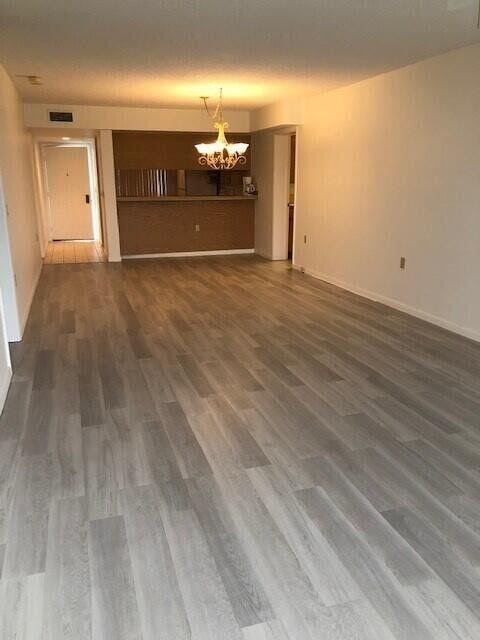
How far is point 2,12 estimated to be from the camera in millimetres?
3180

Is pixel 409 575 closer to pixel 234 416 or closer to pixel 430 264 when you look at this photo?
pixel 234 416

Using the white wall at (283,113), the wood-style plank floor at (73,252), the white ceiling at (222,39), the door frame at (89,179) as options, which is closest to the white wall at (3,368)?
the white ceiling at (222,39)

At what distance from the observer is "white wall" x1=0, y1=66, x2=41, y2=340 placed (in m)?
4.30

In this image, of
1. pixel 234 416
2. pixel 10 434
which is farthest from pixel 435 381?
pixel 10 434

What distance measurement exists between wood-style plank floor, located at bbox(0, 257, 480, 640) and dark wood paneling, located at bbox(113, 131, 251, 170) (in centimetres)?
495

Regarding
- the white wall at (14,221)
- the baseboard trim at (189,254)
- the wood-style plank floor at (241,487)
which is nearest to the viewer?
the wood-style plank floor at (241,487)

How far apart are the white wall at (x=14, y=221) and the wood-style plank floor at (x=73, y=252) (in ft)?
6.97

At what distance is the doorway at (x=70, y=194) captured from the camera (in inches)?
425

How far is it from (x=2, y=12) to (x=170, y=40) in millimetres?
A: 1194

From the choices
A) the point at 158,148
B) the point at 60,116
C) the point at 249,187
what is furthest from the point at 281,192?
the point at 60,116

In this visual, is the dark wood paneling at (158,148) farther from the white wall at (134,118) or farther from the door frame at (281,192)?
the door frame at (281,192)

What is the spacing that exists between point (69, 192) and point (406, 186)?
26.4 feet

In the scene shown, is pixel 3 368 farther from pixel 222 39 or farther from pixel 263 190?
pixel 263 190

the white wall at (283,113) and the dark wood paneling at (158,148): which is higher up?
the white wall at (283,113)
